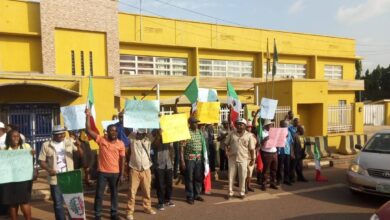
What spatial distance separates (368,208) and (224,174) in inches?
172

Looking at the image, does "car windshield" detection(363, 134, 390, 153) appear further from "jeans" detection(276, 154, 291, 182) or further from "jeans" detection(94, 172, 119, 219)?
"jeans" detection(94, 172, 119, 219)

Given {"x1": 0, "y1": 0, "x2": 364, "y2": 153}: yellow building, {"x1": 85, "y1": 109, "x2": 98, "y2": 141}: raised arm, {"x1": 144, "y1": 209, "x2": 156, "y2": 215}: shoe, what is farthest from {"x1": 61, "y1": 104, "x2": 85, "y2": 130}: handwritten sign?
{"x1": 0, "y1": 0, "x2": 364, "y2": 153}: yellow building

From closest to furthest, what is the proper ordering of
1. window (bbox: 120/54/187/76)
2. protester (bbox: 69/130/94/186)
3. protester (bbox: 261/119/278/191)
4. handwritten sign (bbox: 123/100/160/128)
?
handwritten sign (bbox: 123/100/160/128) < protester (bbox: 69/130/94/186) < protester (bbox: 261/119/278/191) < window (bbox: 120/54/187/76)

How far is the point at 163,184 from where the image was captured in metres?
7.39

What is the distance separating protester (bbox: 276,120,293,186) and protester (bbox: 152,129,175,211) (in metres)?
3.17

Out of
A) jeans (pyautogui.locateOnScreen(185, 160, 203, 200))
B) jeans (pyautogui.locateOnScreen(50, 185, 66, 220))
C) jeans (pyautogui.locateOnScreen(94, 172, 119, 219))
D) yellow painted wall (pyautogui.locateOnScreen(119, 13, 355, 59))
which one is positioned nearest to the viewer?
jeans (pyautogui.locateOnScreen(50, 185, 66, 220))

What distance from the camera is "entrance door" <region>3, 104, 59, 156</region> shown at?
1211 centimetres

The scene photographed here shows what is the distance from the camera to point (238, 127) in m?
8.09

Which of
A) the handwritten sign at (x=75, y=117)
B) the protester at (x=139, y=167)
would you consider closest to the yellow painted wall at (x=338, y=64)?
the protester at (x=139, y=167)

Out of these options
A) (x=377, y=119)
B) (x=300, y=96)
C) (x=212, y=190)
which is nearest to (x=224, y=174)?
(x=212, y=190)

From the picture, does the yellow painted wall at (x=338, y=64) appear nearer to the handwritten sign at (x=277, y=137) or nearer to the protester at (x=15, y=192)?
the handwritten sign at (x=277, y=137)

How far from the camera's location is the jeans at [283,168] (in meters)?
9.33

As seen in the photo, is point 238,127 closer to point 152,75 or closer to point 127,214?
point 127,214

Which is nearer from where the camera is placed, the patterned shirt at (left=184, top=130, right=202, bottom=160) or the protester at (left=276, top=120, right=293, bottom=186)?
the patterned shirt at (left=184, top=130, right=202, bottom=160)
